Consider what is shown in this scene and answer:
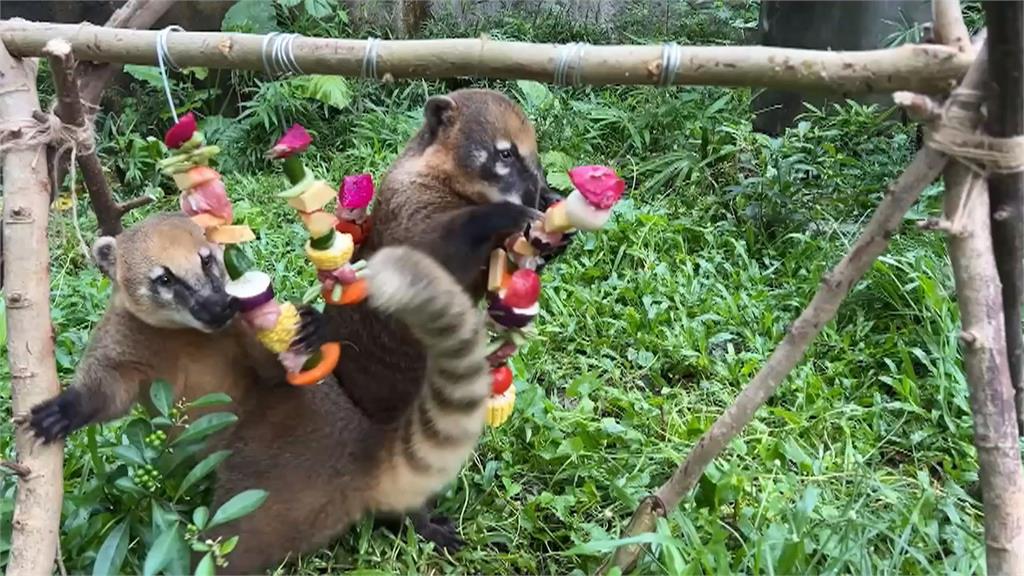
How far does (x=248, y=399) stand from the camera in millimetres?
3242

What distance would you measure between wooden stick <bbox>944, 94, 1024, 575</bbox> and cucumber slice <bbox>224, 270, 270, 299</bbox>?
74.3 inches

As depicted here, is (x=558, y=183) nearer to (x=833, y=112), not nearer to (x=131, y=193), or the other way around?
(x=833, y=112)

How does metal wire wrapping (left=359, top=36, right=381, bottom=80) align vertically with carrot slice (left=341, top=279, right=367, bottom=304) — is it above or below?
above

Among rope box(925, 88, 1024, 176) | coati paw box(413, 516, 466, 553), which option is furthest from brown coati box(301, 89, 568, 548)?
rope box(925, 88, 1024, 176)

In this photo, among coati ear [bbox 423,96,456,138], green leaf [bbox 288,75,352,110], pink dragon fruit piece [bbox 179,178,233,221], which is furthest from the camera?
green leaf [bbox 288,75,352,110]

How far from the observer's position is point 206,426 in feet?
9.41

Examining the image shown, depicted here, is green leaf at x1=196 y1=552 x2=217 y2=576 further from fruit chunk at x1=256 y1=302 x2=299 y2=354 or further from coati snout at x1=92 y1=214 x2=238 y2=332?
coati snout at x1=92 y1=214 x2=238 y2=332

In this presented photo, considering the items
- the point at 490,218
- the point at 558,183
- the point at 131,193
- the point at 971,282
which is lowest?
the point at 131,193

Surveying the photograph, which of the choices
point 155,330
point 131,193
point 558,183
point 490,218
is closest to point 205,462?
point 155,330

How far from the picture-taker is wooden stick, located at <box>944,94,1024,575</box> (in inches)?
91.5

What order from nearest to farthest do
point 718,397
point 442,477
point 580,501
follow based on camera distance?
point 442,477
point 580,501
point 718,397

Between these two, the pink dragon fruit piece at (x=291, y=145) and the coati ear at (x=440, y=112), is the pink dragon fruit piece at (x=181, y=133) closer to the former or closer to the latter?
the pink dragon fruit piece at (x=291, y=145)

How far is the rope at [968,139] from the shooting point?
7.31ft

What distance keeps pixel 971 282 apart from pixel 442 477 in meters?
1.57
